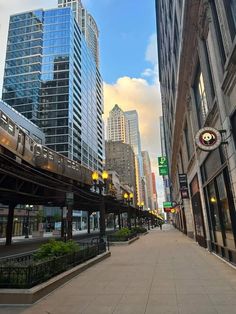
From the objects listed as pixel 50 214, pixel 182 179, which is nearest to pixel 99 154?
pixel 50 214

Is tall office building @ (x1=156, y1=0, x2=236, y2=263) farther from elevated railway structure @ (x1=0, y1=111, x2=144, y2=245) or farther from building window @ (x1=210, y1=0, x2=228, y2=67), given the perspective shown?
elevated railway structure @ (x1=0, y1=111, x2=144, y2=245)

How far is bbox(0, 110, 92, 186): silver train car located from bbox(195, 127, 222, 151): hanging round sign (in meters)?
12.7

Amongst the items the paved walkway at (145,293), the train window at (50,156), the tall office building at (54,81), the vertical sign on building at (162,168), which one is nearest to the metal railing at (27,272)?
the paved walkway at (145,293)

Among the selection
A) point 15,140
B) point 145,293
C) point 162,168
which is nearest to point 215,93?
point 145,293

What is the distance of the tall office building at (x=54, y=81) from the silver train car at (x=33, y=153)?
8365 cm

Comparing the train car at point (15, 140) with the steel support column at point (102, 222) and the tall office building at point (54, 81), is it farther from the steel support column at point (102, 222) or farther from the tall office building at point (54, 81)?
the tall office building at point (54, 81)

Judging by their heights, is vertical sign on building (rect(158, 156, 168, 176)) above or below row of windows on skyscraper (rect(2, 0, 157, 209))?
below

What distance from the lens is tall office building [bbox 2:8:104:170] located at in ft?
397

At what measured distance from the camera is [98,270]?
40.8 feet

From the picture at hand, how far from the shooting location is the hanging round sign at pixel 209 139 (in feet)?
36.5

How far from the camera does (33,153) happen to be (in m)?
23.4

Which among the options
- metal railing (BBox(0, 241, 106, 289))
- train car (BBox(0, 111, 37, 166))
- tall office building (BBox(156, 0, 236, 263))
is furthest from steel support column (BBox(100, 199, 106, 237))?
metal railing (BBox(0, 241, 106, 289))

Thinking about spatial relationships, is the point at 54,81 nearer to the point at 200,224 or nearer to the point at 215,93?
the point at 200,224

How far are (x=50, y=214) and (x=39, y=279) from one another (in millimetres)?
92856
